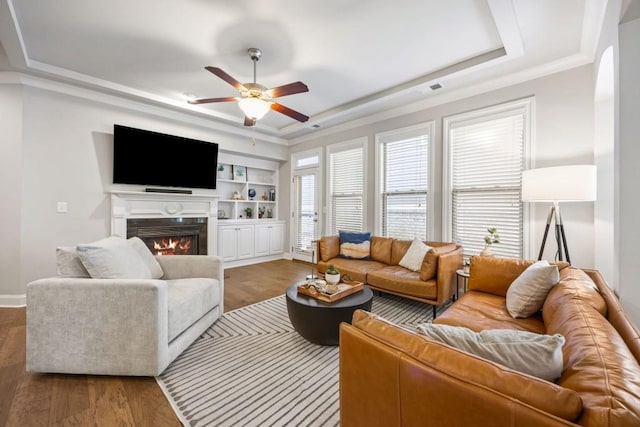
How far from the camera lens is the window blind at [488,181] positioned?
3.28m

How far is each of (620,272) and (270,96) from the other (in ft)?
9.69

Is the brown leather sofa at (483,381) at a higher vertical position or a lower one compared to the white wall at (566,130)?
lower

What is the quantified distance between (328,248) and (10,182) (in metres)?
3.95

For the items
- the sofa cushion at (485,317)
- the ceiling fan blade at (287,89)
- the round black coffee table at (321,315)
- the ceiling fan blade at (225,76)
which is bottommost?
the round black coffee table at (321,315)

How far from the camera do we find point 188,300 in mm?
2234

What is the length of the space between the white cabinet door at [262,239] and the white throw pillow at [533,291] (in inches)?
183

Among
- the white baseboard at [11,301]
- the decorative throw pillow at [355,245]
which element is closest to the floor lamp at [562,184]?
the decorative throw pillow at [355,245]

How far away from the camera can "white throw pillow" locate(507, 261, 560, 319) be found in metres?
1.88

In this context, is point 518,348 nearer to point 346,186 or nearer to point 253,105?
point 253,105

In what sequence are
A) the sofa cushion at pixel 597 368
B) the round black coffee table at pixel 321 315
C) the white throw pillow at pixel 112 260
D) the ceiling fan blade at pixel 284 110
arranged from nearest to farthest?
1. the sofa cushion at pixel 597 368
2. the white throw pillow at pixel 112 260
3. the round black coffee table at pixel 321 315
4. the ceiling fan blade at pixel 284 110

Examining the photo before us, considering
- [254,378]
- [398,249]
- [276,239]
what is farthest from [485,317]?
[276,239]

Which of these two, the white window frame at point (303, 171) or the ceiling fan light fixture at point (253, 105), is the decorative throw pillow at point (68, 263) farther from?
the white window frame at point (303, 171)

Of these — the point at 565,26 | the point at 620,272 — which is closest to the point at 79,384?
the point at 620,272

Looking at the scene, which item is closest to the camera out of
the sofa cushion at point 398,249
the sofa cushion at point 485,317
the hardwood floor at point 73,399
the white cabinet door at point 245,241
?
the hardwood floor at point 73,399
